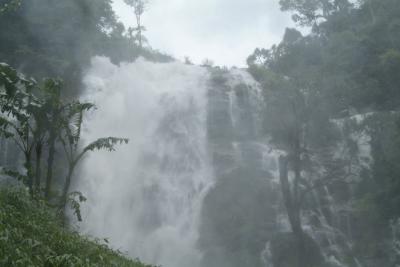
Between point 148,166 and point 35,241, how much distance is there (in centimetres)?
1720

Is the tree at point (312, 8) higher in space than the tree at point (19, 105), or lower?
higher

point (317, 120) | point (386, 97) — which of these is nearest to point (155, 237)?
point (317, 120)

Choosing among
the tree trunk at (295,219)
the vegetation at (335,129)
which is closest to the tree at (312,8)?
the vegetation at (335,129)

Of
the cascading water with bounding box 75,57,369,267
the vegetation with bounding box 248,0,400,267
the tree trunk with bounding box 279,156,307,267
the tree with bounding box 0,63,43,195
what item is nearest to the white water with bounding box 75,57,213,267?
the cascading water with bounding box 75,57,369,267

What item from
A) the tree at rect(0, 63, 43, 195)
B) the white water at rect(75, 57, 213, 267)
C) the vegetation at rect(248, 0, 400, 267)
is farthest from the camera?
the white water at rect(75, 57, 213, 267)

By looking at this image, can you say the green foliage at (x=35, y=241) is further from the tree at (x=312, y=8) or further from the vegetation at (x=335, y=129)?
the tree at (x=312, y=8)

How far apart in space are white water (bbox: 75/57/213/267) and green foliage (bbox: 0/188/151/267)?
1015 centimetres

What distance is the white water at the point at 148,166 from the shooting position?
67.9 feet

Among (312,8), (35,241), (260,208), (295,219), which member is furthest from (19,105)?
(312,8)

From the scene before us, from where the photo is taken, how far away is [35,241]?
7.53 meters

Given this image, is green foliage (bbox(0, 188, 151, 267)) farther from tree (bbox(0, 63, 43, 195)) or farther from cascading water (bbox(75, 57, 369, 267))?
cascading water (bbox(75, 57, 369, 267))

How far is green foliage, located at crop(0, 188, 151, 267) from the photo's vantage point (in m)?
6.71

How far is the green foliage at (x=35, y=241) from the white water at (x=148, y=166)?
10.2 m

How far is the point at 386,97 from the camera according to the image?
3044 cm
